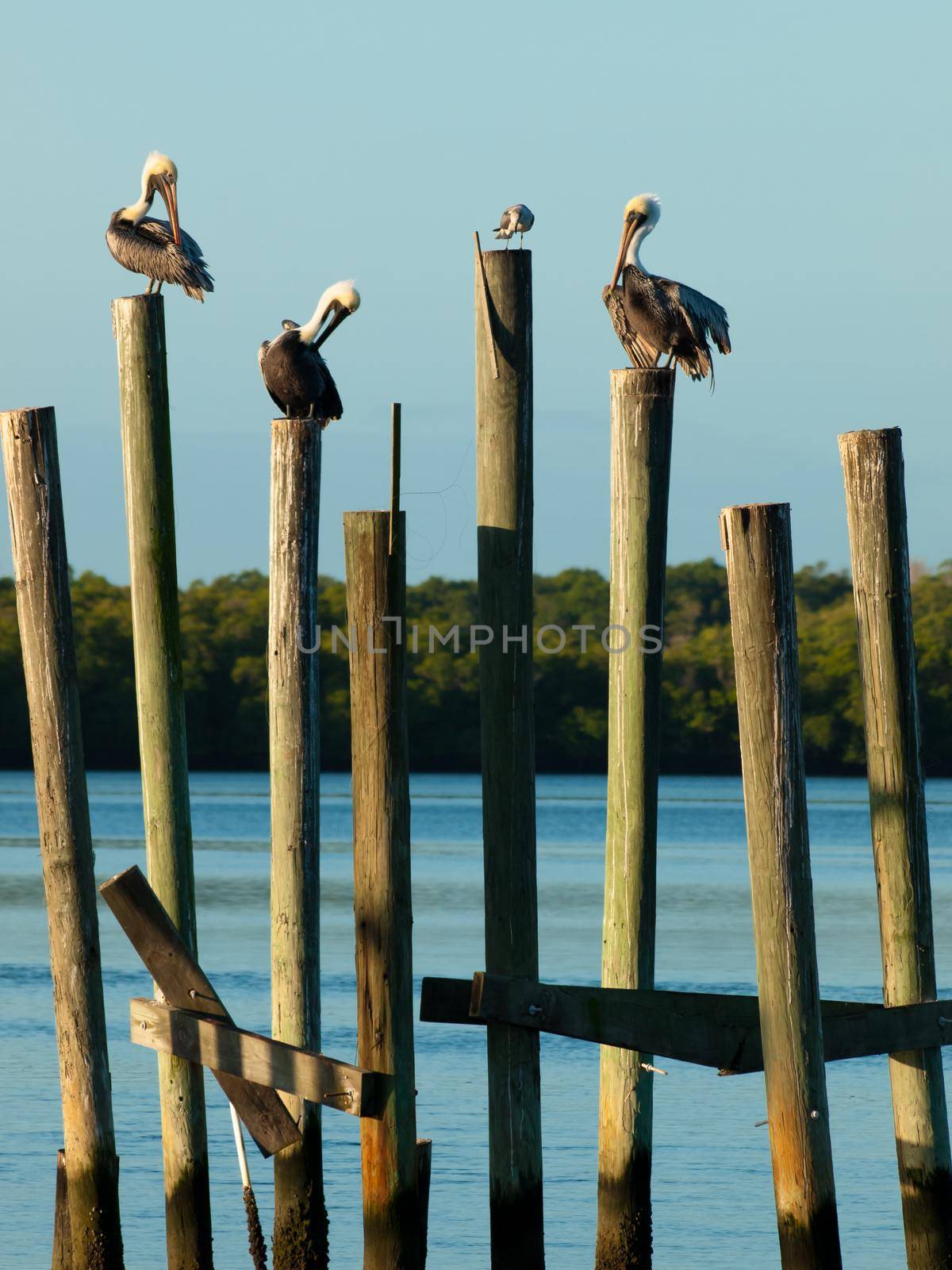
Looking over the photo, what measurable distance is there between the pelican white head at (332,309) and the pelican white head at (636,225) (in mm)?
1532

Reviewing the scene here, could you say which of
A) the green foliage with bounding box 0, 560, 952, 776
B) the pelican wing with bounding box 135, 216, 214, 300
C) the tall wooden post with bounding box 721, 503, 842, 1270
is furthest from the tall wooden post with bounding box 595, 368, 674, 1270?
the green foliage with bounding box 0, 560, 952, 776

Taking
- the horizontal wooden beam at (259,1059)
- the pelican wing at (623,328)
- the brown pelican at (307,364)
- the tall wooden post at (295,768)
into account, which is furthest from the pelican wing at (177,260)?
the horizontal wooden beam at (259,1059)

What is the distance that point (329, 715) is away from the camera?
58812 millimetres

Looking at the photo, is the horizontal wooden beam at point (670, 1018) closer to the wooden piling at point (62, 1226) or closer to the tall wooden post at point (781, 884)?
the tall wooden post at point (781, 884)

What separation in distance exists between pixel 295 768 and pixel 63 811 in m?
0.84

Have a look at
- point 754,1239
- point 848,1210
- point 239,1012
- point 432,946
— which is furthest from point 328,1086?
point 432,946

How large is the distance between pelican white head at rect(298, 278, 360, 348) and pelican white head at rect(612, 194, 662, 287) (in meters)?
1.53

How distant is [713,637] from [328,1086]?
203 ft

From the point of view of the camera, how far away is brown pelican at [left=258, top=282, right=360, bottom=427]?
7.68 m

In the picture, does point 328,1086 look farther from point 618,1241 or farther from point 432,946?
point 432,946

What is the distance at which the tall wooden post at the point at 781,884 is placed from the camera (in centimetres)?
581

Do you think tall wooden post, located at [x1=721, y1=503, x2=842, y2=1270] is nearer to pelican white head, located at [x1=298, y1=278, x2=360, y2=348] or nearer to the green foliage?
pelican white head, located at [x1=298, y1=278, x2=360, y2=348]

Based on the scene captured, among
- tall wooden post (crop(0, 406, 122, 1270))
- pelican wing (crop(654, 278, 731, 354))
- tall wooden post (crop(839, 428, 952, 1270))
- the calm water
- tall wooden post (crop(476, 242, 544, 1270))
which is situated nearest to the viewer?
tall wooden post (crop(476, 242, 544, 1270))

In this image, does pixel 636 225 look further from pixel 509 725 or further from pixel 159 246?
pixel 509 725
